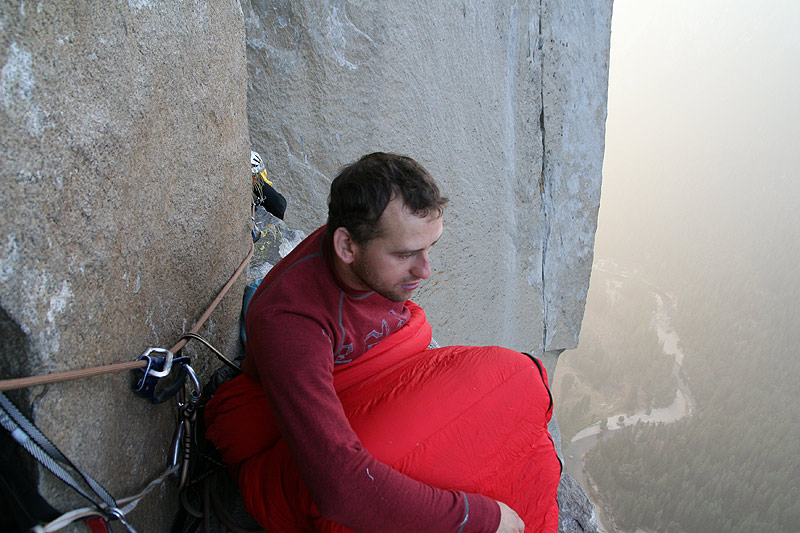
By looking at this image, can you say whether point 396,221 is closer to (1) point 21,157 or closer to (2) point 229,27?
(1) point 21,157

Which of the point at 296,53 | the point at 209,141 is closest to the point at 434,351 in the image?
the point at 209,141

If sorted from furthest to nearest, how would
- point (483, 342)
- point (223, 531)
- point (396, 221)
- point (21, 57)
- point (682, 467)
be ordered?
1. point (682, 467)
2. point (483, 342)
3. point (223, 531)
4. point (396, 221)
5. point (21, 57)

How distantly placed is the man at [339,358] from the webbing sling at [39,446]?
1.09 ft

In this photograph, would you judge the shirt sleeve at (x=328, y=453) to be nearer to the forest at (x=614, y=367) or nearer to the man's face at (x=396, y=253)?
the man's face at (x=396, y=253)

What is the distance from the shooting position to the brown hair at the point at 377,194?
1116mm

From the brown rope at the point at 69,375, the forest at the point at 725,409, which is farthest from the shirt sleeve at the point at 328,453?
the forest at the point at 725,409

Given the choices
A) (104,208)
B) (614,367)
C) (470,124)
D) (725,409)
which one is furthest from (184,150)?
(614,367)

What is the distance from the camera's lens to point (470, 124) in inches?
133

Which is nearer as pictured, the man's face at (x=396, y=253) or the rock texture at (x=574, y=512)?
the man's face at (x=396, y=253)

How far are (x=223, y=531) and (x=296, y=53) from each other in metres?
2.06

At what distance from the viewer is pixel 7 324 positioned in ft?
2.21

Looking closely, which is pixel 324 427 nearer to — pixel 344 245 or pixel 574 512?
pixel 344 245

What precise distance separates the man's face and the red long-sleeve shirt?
0.09m

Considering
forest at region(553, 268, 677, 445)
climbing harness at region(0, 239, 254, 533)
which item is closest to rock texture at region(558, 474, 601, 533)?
climbing harness at region(0, 239, 254, 533)
